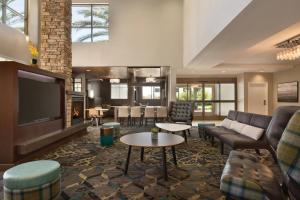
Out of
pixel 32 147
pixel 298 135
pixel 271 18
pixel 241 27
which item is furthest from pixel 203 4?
pixel 32 147

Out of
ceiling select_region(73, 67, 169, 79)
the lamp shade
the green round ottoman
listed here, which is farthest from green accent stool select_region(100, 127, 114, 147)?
ceiling select_region(73, 67, 169, 79)

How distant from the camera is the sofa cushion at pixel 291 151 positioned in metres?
1.56

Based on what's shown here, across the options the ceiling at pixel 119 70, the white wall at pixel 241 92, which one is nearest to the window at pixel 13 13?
the ceiling at pixel 119 70

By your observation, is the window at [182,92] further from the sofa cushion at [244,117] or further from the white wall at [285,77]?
the sofa cushion at [244,117]

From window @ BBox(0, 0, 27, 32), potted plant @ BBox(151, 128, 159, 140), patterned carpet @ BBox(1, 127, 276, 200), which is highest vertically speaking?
window @ BBox(0, 0, 27, 32)

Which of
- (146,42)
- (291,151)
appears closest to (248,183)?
(291,151)

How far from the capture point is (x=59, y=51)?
5984 mm

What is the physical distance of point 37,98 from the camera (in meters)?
4.04

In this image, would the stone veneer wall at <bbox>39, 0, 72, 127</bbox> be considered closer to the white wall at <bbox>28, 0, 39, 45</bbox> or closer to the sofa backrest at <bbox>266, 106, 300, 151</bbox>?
the white wall at <bbox>28, 0, 39, 45</bbox>

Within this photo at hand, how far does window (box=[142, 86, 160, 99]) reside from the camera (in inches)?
505

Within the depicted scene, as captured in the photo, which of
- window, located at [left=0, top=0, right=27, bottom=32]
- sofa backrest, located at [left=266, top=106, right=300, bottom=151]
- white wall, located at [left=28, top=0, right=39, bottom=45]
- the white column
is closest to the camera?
sofa backrest, located at [left=266, top=106, right=300, bottom=151]

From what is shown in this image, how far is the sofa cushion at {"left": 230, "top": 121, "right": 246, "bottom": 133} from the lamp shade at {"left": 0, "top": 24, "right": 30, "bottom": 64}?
500 centimetres

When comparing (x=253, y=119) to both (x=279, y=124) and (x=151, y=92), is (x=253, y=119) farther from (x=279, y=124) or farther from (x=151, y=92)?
(x=151, y=92)

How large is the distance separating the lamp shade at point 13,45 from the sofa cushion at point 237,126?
5.00 m
